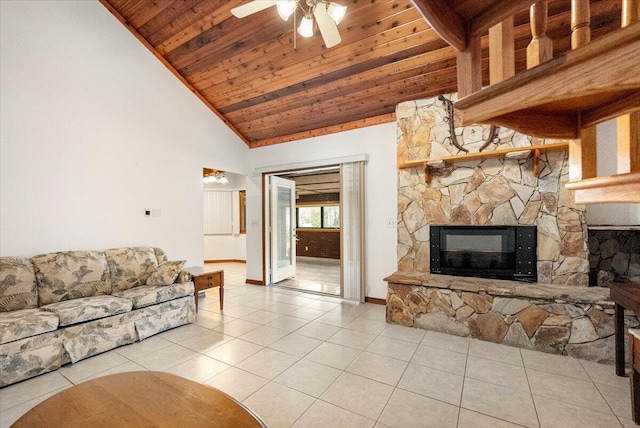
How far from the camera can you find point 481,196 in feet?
11.0

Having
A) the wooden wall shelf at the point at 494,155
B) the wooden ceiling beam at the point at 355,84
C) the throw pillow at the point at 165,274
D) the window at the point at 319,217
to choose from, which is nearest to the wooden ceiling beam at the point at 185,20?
the wooden ceiling beam at the point at 355,84

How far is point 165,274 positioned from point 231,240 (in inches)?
191

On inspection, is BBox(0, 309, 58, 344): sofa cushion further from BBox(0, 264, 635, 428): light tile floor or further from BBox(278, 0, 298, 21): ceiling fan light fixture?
BBox(278, 0, 298, 21): ceiling fan light fixture

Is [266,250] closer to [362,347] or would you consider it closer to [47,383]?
[362,347]

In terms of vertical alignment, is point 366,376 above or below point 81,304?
below

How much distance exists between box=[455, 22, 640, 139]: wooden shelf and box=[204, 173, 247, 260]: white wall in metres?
7.70

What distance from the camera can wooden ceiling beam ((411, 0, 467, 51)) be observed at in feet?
2.23

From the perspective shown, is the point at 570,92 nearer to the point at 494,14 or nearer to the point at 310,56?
the point at 494,14

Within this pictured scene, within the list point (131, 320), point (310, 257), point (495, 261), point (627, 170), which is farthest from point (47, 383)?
point (310, 257)

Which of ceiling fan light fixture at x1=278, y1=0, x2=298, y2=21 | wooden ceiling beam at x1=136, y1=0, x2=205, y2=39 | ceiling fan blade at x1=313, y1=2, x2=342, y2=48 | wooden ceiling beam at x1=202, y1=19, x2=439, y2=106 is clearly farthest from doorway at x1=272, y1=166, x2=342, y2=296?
ceiling fan light fixture at x1=278, y1=0, x2=298, y2=21

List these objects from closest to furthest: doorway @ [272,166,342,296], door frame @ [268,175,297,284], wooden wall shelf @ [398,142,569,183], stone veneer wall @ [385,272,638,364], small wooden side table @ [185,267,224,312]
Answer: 1. stone veneer wall @ [385,272,638,364]
2. wooden wall shelf @ [398,142,569,183]
3. small wooden side table @ [185,267,224,312]
4. door frame @ [268,175,297,284]
5. doorway @ [272,166,342,296]

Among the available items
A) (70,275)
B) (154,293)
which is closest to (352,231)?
(154,293)

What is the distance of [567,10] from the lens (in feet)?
8.07

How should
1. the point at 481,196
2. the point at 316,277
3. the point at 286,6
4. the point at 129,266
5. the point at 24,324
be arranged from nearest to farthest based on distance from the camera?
the point at 286,6 → the point at 24,324 → the point at 481,196 → the point at 129,266 → the point at 316,277
